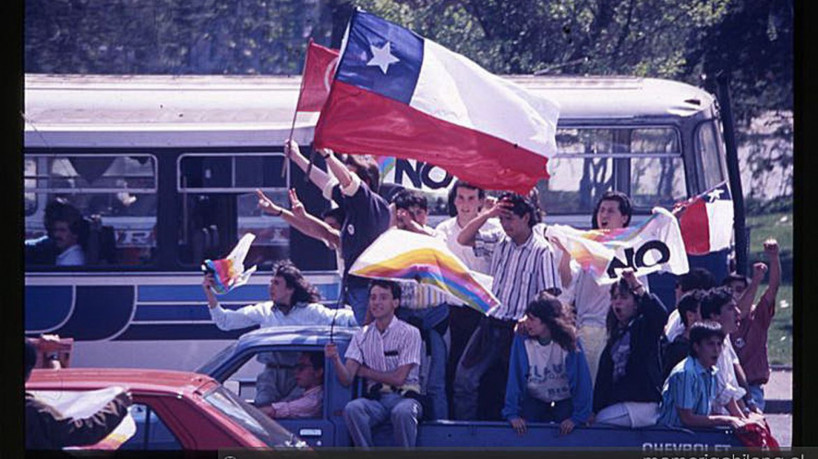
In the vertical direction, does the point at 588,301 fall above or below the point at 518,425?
above

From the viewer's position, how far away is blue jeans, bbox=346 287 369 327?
241 inches

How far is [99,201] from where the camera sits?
6199 mm

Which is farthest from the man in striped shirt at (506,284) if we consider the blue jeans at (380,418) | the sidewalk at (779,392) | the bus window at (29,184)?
the bus window at (29,184)

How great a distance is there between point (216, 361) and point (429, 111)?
1.64 metres

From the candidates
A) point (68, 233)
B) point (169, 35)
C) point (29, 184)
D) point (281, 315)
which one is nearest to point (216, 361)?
point (281, 315)


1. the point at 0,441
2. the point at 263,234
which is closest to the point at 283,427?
the point at 263,234

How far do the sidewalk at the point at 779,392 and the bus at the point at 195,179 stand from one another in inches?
23.4

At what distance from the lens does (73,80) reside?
6066 millimetres

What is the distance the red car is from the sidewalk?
7.78ft

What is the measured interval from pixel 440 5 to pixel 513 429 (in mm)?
2136

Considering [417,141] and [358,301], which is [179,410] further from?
[417,141]

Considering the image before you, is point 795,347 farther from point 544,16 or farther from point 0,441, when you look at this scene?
point 0,441

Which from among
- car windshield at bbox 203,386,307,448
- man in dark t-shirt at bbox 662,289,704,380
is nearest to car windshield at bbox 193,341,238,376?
car windshield at bbox 203,386,307,448

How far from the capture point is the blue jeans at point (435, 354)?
609 centimetres
